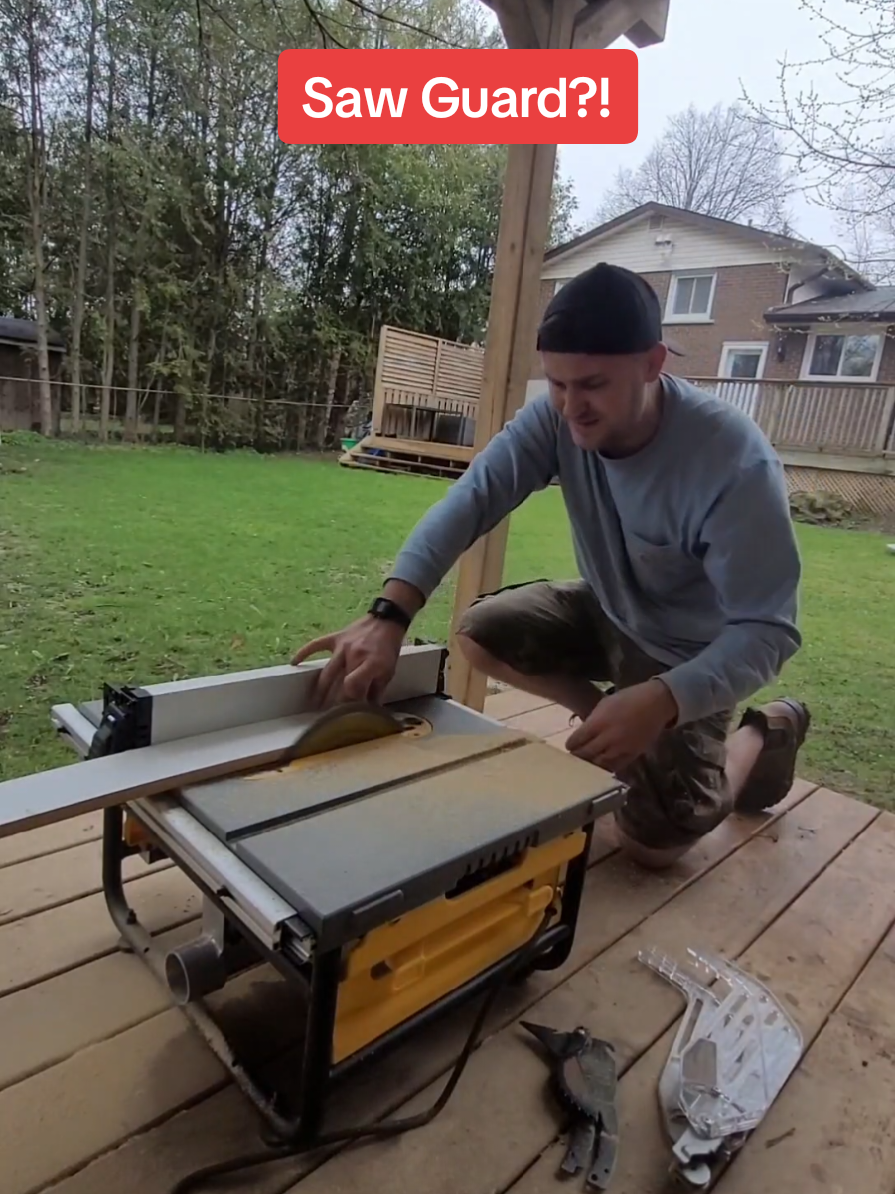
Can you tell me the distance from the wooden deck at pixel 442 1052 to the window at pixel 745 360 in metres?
2.07

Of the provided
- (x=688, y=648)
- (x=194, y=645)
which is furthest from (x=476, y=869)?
(x=194, y=645)

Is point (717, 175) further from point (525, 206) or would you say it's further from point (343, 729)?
point (343, 729)

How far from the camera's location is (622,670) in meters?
1.38

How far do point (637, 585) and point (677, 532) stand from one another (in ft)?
0.50

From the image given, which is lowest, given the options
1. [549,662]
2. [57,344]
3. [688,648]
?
[549,662]

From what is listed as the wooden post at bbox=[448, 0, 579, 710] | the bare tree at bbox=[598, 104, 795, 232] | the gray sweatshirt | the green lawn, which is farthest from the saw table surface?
the bare tree at bbox=[598, 104, 795, 232]

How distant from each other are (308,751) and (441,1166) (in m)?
0.43

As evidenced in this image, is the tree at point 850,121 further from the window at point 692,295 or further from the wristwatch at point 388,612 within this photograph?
the wristwatch at point 388,612

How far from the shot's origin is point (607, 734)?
3.14ft

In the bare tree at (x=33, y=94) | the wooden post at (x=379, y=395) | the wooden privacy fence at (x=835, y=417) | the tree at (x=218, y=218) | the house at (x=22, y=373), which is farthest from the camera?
the wooden privacy fence at (x=835, y=417)

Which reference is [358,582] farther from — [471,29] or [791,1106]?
[791,1106]

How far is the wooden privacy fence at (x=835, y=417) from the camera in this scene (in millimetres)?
3514

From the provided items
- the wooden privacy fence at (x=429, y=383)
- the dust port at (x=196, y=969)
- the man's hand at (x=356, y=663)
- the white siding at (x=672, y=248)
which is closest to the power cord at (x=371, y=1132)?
the dust port at (x=196, y=969)

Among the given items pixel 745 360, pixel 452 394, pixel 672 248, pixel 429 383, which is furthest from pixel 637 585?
pixel 745 360
